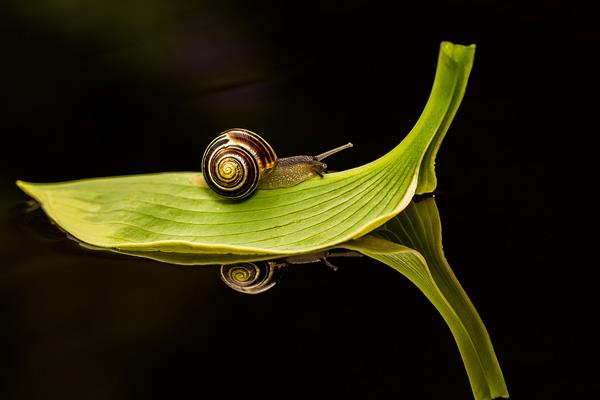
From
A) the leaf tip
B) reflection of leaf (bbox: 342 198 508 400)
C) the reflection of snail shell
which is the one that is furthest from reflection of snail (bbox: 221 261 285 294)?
the leaf tip

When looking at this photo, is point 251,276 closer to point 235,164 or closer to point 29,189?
point 235,164

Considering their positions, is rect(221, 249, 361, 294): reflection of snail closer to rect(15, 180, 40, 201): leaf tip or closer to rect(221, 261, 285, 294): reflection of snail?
rect(221, 261, 285, 294): reflection of snail

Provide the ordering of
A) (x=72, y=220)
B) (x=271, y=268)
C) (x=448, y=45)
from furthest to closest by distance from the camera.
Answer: (x=72, y=220)
(x=271, y=268)
(x=448, y=45)

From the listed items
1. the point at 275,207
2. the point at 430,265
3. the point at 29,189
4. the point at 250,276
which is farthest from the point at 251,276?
the point at 29,189

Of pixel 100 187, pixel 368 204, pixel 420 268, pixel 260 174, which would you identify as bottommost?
pixel 420 268

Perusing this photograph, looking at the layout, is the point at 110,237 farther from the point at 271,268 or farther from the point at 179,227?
the point at 271,268

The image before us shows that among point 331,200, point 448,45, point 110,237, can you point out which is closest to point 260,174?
point 331,200
